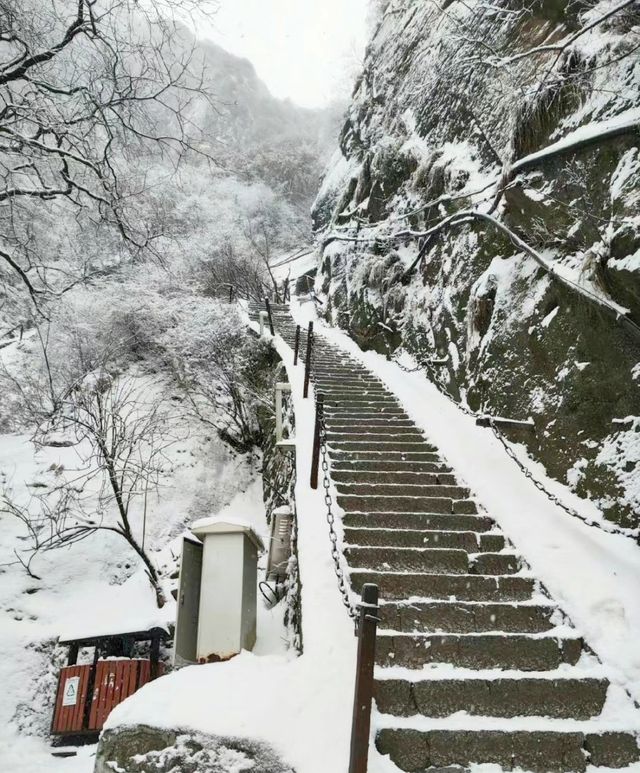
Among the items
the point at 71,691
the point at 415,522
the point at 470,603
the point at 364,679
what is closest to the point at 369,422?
the point at 415,522

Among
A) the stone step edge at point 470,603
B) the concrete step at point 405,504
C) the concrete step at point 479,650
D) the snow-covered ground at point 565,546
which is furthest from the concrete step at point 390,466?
the concrete step at point 479,650

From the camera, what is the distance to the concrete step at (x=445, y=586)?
372cm

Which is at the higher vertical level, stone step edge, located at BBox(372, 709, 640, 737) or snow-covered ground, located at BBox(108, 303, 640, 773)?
snow-covered ground, located at BBox(108, 303, 640, 773)

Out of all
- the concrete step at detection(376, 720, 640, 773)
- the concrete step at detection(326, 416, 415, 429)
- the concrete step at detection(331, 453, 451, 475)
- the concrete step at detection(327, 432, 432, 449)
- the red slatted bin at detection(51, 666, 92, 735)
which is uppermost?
the concrete step at detection(326, 416, 415, 429)

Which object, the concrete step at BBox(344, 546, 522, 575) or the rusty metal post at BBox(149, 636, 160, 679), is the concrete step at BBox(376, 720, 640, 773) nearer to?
the concrete step at BBox(344, 546, 522, 575)

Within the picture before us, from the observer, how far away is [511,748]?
2.69 meters

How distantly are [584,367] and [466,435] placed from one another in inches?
75.2

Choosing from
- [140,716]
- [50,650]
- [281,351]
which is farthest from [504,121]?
[50,650]

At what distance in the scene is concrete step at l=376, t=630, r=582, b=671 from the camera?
124 inches

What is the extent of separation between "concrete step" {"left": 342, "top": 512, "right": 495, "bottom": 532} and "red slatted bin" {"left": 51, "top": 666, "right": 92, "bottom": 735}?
5132mm

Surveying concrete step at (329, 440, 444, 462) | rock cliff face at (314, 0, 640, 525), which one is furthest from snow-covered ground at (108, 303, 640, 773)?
concrete step at (329, 440, 444, 462)

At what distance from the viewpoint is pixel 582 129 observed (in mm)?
5422

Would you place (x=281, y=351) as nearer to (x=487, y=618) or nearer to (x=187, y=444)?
(x=187, y=444)

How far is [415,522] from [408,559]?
572mm
